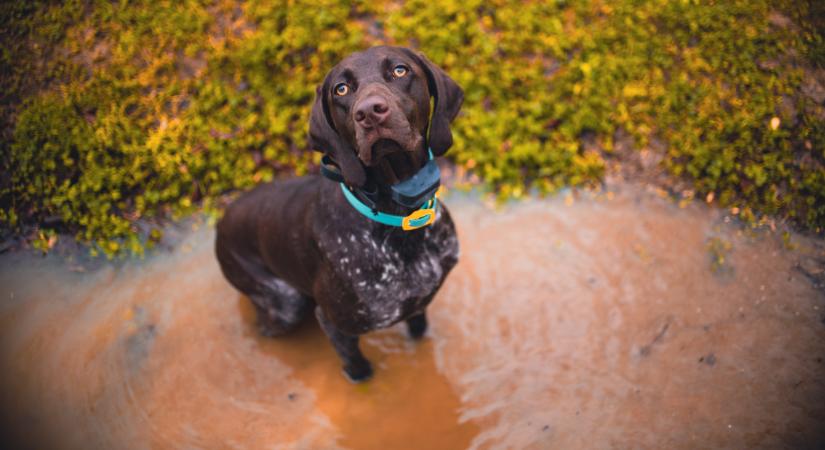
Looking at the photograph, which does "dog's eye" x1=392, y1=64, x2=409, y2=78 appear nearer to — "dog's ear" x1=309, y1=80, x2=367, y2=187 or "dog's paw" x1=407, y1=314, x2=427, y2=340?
Answer: "dog's ear" x1=309, y1=80, x2=367, y2=187

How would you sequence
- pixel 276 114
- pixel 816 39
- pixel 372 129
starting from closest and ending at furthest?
pixel 372 129
pixel 816 39
pixel 276 114

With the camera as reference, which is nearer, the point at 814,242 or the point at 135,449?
the point at 135,449

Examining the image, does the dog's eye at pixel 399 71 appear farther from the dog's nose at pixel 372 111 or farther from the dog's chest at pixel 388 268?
the dog's chest at pixel 388 268

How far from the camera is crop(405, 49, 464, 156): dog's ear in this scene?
2.79 metres

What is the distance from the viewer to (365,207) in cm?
283

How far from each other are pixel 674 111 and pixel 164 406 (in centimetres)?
474

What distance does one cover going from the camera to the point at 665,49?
493cm

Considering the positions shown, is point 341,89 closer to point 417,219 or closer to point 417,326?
point 417,219

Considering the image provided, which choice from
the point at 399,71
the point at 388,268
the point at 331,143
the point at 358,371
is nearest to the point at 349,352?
the point at 358,371

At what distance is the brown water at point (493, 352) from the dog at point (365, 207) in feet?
2.01

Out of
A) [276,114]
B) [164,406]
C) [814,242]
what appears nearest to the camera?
[164,406]

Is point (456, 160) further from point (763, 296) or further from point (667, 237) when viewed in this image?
point (763, 296)

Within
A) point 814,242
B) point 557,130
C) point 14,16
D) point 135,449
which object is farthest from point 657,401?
point 14,16

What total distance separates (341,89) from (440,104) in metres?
0.52
